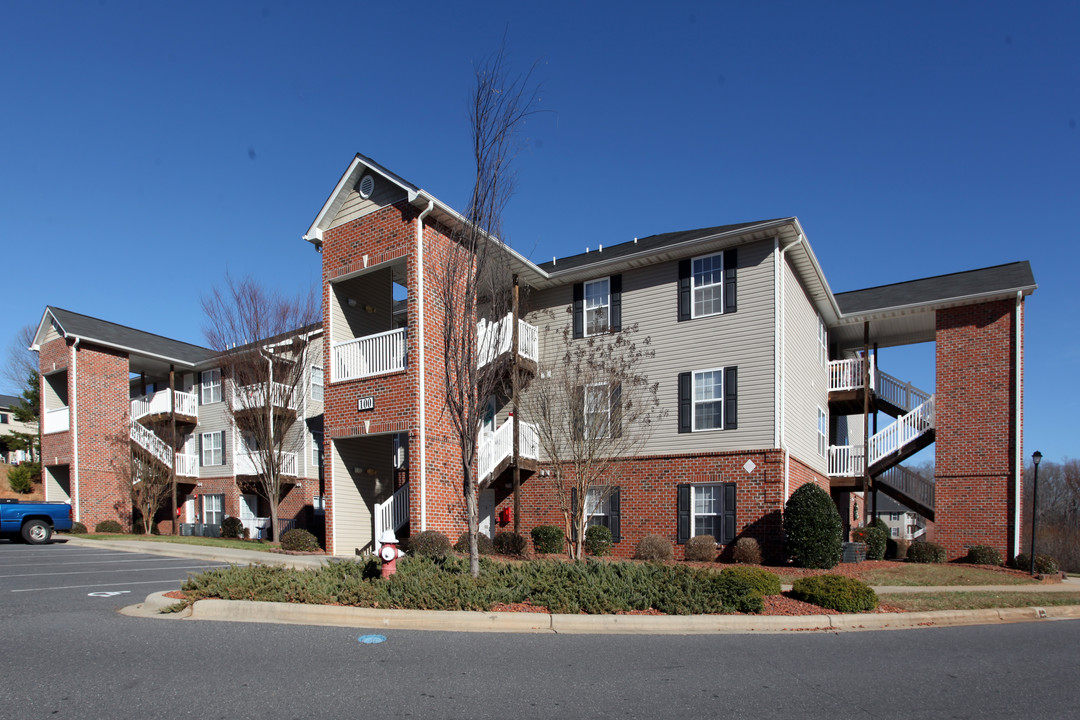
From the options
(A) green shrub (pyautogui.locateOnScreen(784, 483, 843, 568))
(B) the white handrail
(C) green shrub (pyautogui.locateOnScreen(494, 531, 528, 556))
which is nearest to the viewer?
(A) green shrub (pyautogui.locateOnScreen(784, 483, 843, 568))

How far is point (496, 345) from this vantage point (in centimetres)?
1085

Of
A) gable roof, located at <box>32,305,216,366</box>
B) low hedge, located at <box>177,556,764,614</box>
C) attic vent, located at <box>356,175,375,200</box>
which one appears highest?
attic vent, located at <box>356,175,375,200</box>

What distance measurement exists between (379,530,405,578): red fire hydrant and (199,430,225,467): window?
24.4 meters

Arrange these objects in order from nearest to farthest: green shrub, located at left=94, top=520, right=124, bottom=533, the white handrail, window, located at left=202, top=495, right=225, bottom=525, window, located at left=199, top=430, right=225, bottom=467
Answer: the white handrail < green shrub, located at left=94, top=520, right=124, bottom=533 < window, located at left=202, top=495, right=225, bottom=525 < window, located at left=199, top=430, right=225, bottom=467

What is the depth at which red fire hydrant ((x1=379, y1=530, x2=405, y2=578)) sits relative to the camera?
10.0m

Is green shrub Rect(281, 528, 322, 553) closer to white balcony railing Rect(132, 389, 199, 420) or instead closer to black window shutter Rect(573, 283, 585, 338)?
black window shutter Rect(573, 283, 585, 338)

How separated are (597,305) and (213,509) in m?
20.8

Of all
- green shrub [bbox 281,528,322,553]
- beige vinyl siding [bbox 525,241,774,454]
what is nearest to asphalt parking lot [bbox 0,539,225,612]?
green shrub [bbox 281,528,322,553]

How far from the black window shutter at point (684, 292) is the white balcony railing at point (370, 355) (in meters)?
7.52

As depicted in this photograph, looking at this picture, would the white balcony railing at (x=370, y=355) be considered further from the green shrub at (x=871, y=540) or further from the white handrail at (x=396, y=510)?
the green shrub at (x=871, y=540)

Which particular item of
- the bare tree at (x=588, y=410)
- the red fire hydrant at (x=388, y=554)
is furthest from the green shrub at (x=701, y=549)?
the red fire hydrant at (x=388, y=554)

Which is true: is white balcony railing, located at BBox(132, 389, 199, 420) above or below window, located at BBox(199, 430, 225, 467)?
above

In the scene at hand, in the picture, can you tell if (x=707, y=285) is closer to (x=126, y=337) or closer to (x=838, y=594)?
(x=838, y=594)

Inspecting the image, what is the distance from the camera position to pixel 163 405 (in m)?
32.5
